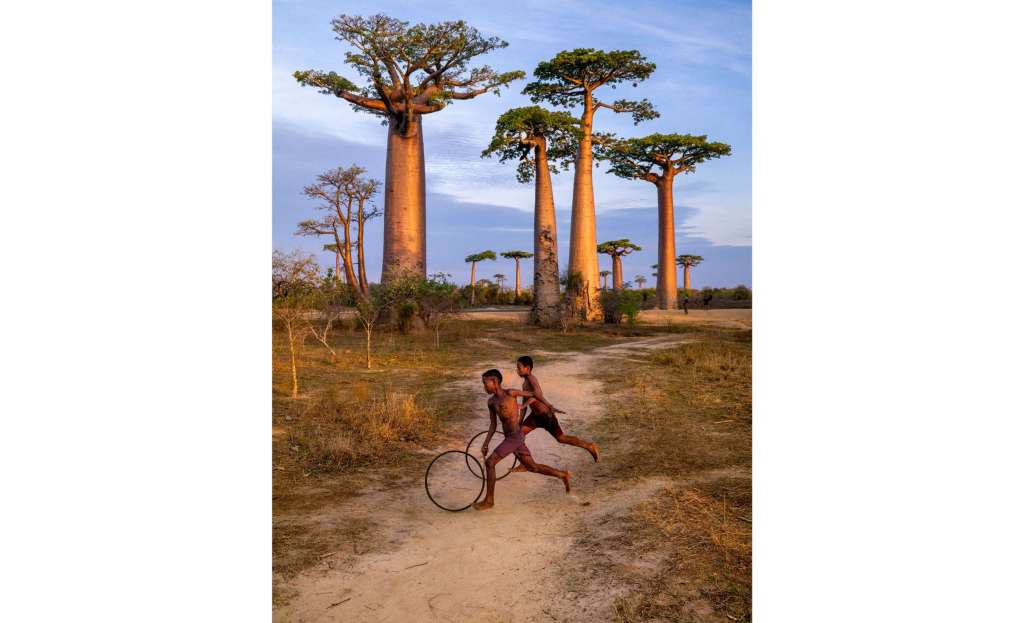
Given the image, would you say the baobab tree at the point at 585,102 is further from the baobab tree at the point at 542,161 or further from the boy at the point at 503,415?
the boy at the point at 503,415

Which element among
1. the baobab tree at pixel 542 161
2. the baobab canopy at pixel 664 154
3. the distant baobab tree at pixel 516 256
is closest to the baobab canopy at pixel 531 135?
the baobab tree at pixel 542 161

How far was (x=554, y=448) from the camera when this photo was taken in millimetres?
5121

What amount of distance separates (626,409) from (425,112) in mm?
8822

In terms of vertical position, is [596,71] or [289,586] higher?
[596,71]

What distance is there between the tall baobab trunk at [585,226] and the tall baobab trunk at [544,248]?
1.15 meters

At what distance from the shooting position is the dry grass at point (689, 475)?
2.51 metres

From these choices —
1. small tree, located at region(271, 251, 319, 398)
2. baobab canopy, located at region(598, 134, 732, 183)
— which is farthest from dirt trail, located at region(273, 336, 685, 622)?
baobab canopy, located at region(598, 134, 732, 183)

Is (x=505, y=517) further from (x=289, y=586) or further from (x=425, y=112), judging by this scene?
(x=425, y=112)

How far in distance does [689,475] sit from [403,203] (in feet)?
32.1
